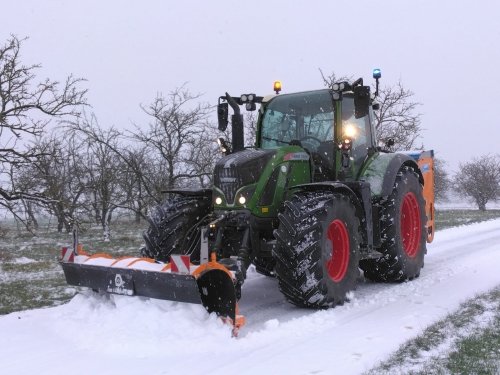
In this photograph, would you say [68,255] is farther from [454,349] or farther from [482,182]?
[482,182]

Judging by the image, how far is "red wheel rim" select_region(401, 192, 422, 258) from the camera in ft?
24.2

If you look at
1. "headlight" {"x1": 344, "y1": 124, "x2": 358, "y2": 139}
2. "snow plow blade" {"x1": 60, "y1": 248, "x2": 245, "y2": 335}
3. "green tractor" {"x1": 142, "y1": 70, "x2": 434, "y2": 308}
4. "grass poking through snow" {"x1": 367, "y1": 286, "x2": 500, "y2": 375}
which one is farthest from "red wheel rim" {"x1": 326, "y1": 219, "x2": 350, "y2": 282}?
"snow plow blade" {"x1": 60, "y1": 248, "x2": 245, "y2": 335}

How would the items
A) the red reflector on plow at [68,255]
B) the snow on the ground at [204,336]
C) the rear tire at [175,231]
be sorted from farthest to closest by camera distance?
the rear tire at [175,231] < the red reflector on plow at [68,255] < the snow on the ground at [204,336]

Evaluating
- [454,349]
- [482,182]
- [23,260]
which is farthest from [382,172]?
[482,182]

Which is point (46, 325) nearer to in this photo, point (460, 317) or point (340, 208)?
point (340, 208)

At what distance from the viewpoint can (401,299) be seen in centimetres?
590

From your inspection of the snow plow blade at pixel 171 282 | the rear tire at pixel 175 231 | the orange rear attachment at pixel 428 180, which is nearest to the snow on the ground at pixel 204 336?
the snow plow blade at pixel 171 282

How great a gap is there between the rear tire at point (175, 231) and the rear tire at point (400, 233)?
2.27 meters

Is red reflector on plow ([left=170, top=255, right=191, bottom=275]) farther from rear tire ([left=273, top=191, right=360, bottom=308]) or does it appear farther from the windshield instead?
the windshield

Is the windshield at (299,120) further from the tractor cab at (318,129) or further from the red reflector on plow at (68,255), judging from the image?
the red reflector on plow at (68,255)

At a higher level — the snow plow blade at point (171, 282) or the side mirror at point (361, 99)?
the side mirror at point (361, 99)

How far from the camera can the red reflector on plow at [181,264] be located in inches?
174

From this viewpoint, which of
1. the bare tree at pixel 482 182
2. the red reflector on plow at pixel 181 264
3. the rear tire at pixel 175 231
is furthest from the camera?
the bare tree at pixel 482 182

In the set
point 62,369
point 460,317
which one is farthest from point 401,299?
point 62,369
